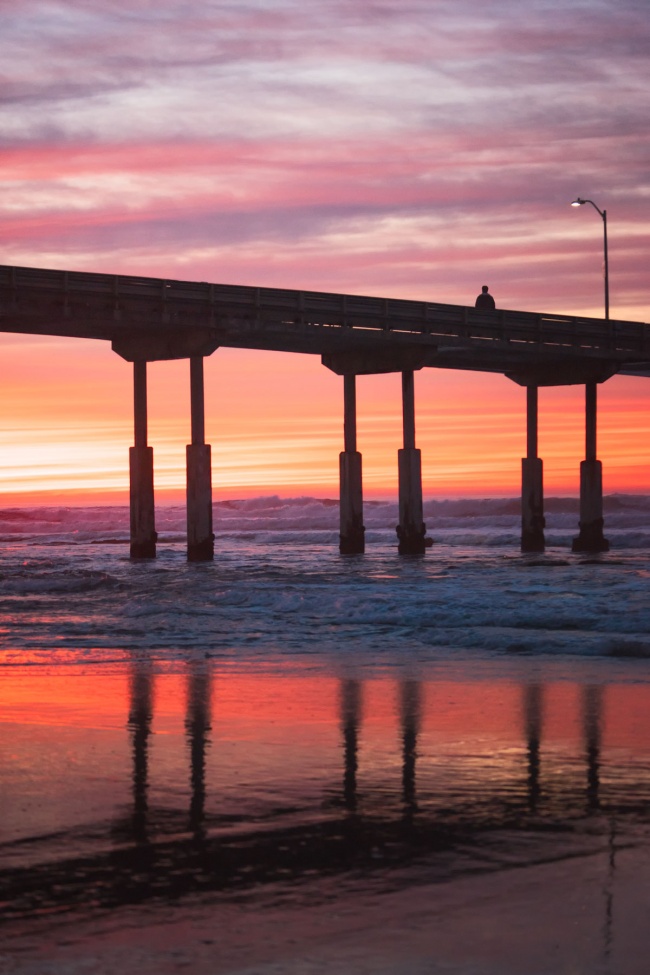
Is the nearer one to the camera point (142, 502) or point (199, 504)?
point (199, 504)

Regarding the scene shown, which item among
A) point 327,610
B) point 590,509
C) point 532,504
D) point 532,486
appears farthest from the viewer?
point 532,504

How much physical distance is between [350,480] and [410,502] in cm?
238

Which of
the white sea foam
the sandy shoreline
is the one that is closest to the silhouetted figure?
the white sea foam

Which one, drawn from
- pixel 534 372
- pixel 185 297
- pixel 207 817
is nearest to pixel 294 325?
pixel 185 297

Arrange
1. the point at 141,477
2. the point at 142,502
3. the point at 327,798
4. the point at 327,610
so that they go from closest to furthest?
the point at 327,798 < the point at 327,610 < the point at 141,477 < the point at 142,502

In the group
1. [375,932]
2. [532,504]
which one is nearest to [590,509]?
[532,504]

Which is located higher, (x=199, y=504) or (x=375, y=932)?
(x=199, y=504)

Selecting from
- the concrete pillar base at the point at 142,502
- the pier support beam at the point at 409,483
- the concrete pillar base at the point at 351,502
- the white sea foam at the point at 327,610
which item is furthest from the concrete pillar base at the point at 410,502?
the concrete pillar base at the point at 142,502

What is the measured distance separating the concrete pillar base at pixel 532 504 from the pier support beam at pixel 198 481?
55.2 feet

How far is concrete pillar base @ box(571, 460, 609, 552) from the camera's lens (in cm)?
5738

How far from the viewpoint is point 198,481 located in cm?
4553

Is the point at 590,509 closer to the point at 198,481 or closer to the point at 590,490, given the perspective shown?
the point at 590,490

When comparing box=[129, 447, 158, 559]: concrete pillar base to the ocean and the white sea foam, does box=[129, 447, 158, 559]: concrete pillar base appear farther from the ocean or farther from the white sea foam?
the ocean

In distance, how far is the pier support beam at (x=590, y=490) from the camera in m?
56.9
